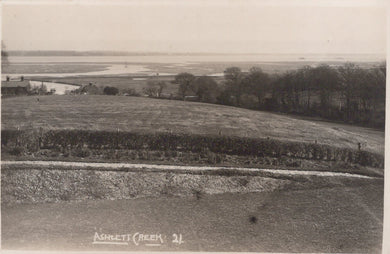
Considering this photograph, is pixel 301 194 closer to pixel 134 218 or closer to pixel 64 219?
pixel 134 218

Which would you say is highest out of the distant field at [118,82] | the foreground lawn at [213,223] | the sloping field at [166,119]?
the distant field at [118,82]

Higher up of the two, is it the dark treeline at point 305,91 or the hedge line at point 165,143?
the dark treeline at point 305,91

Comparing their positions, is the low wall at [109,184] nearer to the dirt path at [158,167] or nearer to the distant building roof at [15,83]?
the dirt path at [158,167]

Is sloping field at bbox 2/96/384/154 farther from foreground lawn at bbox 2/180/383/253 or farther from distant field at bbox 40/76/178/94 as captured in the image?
foreground lawn at bbox 2/180/383/253

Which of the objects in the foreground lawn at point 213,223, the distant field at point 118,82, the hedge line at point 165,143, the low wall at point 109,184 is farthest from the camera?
the distant field at point 118,82

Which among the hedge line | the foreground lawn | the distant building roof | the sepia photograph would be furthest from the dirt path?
the distant building roof

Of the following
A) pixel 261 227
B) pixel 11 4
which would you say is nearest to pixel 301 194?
pixel 261 227

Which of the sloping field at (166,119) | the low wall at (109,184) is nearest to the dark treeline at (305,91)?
the sloping field at (166,119)
